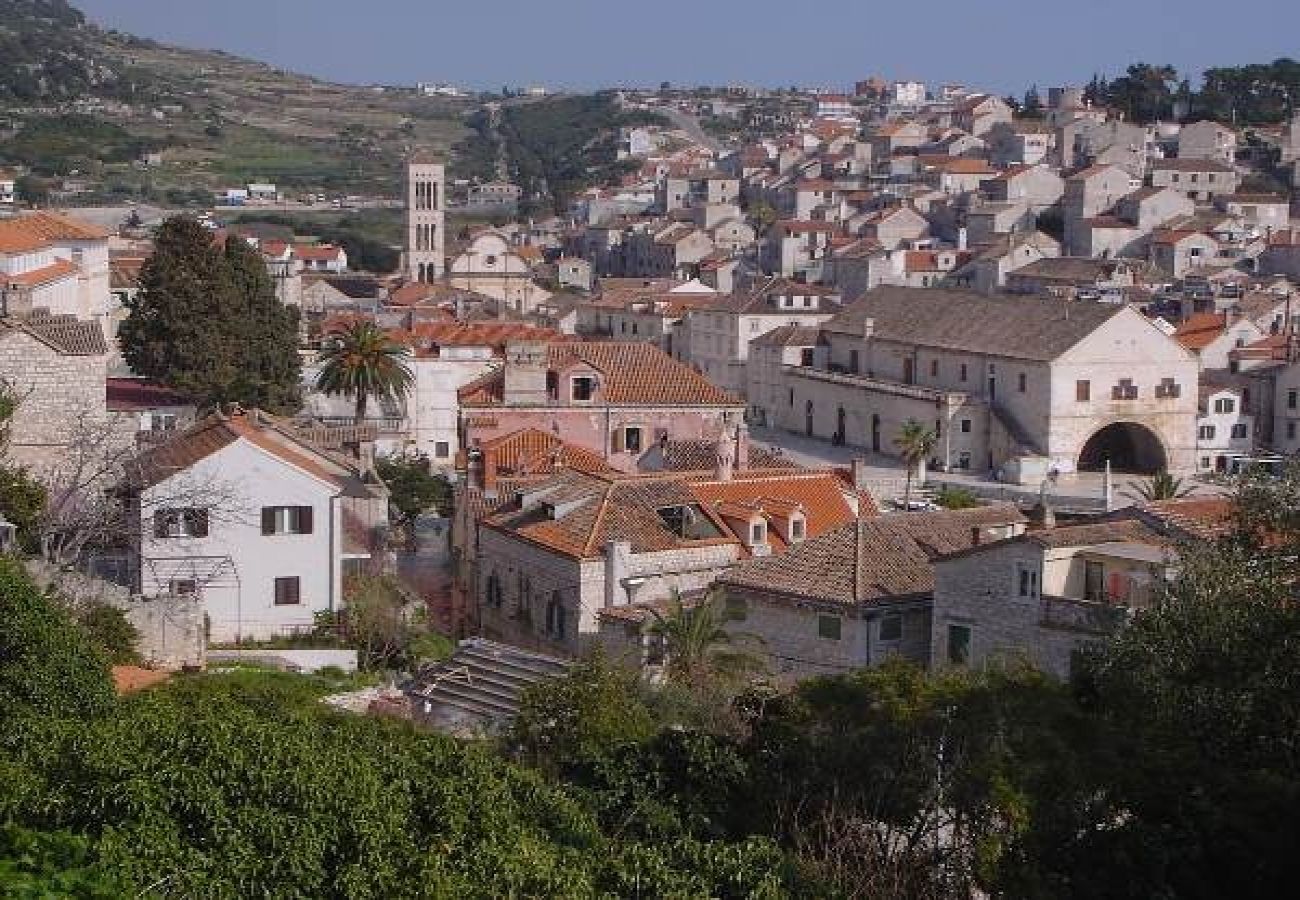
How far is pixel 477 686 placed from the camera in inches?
1059

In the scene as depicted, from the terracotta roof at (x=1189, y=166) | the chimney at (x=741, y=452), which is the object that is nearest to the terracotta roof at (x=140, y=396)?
the chimney at (x=741, y=452)

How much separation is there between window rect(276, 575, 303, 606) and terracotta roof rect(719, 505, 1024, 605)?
6.76m

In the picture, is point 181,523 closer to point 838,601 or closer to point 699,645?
point 699,645

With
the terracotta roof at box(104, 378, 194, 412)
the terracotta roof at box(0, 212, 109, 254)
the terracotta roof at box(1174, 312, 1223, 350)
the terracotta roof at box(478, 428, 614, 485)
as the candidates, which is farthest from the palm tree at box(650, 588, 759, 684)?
the terracotta roof at box(1174, 312, 1223, 350)

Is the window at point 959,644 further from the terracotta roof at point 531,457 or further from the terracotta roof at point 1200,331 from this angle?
the terracotta roof at point 1200,331

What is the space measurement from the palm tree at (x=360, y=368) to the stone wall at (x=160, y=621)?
856 inches

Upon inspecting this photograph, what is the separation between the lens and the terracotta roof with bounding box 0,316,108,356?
1449 inches

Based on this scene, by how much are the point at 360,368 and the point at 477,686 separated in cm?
2522

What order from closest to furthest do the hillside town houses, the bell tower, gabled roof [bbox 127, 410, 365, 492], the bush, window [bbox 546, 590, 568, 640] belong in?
the bush < the hillside town houses < gabled roof [bbox 127, 410, 365, 492] < window [bbox 546, 590, 568, 640] < the bell tower

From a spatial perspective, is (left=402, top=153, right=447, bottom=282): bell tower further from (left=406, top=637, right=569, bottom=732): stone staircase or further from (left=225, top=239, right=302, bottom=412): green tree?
(left=406, top=637, right=569, bottom=732): stone staircase

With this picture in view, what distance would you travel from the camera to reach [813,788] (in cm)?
1880

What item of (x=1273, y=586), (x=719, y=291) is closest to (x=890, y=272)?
(x=719, y=291)

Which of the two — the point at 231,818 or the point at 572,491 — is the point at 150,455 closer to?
the point at 572,491

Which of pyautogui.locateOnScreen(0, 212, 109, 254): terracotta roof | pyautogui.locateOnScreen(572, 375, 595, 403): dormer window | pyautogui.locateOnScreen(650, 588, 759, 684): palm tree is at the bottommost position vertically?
pyautogui.locateOnScreen(650, 588, 759, 684): palm tree
